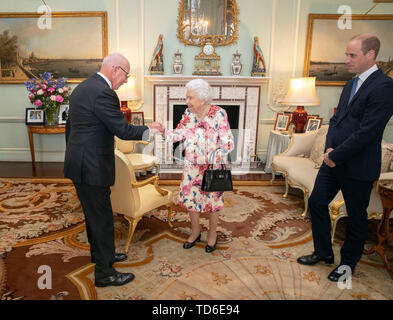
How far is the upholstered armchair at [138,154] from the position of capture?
4641mm

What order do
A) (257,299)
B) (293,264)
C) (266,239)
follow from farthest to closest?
(266,239) → (293,264) → (257,299)

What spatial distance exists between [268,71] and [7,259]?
Answer: 16.5ft

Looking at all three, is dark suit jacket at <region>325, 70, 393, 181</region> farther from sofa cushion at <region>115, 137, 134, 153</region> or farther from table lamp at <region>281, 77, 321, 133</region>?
sofa cushion at <region>115, 137, 134, 153</region>

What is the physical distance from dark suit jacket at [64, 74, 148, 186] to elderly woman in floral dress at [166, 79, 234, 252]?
73 cm

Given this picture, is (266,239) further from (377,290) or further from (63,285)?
(63,285)

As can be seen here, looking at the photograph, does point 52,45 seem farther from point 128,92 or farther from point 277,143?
point 277,143

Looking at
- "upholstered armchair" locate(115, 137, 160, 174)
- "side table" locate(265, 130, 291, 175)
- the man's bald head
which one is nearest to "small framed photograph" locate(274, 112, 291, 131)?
"side table" locate(265, 130, 291, 175)

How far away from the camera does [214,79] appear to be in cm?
577

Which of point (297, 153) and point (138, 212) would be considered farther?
point (297, 153)

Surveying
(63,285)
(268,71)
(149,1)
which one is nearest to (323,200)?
(63,285)

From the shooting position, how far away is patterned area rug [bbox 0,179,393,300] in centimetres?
237

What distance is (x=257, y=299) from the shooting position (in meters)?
2.29

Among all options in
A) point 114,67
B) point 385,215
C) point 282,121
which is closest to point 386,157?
point 385,215

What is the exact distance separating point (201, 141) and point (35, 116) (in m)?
4.31
